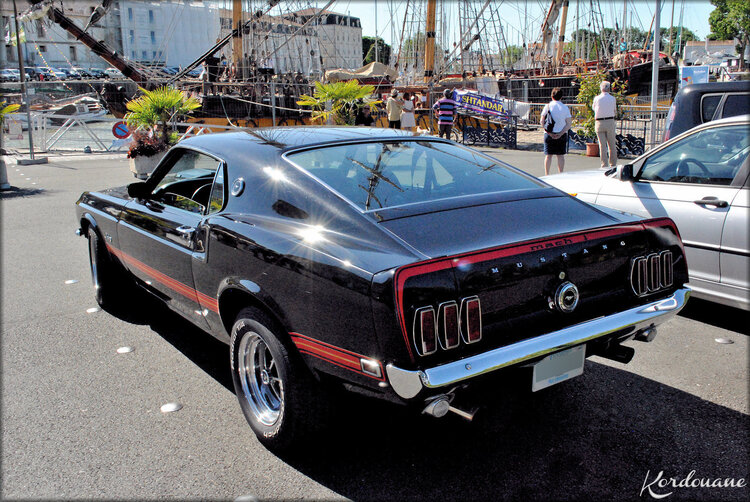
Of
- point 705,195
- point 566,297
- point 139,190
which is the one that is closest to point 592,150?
point 705,195

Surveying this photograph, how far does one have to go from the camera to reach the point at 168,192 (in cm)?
432

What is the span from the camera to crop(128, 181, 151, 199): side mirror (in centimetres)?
427

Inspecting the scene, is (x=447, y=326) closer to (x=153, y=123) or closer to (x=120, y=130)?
(x=153, y=123)

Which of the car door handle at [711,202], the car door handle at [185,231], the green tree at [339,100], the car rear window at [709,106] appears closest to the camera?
the car door handle at [185,231]

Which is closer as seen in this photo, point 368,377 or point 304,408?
point 368,377

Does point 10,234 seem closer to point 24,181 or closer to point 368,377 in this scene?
point 24,181

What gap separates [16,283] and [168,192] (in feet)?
9.25

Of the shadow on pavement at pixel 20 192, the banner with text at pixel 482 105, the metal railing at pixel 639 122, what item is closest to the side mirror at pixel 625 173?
the shadow on pavement at pixel 20 192

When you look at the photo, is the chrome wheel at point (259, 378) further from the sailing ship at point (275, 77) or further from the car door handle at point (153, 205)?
the sailing ship at point (275, 77)

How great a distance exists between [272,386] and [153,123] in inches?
474

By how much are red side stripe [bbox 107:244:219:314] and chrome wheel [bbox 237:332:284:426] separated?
358mm

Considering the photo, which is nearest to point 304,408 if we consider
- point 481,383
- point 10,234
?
point 481,383

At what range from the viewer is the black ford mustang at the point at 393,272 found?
7.88ft

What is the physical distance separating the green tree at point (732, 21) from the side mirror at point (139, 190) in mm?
82754
